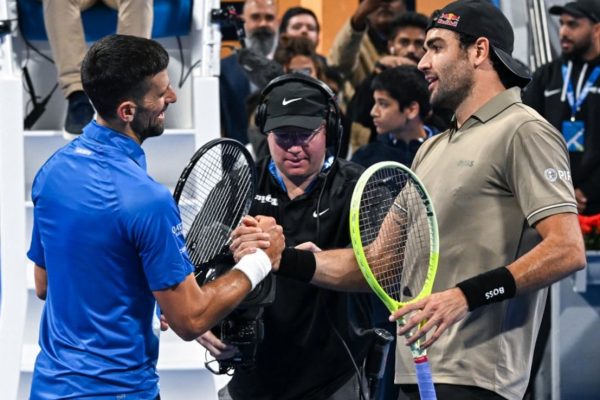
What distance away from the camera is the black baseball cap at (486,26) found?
3709 mm

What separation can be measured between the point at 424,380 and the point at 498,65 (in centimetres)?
104

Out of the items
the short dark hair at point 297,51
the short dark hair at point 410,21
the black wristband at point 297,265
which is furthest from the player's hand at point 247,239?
the short dark hair at point 410,21

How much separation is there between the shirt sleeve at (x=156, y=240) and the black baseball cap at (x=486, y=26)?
1109 mm

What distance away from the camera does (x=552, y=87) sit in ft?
23.2

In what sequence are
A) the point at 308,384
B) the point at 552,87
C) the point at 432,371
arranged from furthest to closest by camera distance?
the point at 552,87
the point at 308,384
the point at 432,371

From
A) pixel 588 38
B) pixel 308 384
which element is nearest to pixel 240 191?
pixel 308 384

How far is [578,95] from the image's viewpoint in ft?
23.1

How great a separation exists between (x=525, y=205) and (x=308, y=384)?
1087 mm

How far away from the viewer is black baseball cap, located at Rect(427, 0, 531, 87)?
3709 mm

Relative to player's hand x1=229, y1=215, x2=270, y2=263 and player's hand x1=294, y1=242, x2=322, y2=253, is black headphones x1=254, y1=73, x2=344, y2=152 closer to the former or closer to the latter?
player's hand x1=294, y1=242, x2=322, y2=253

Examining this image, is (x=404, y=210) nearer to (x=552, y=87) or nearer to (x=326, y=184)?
(x=326, y=184)

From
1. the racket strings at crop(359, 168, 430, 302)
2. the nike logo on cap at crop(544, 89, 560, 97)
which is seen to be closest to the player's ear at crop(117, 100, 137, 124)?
the racket strings at crop(359, 168, 430, 302)

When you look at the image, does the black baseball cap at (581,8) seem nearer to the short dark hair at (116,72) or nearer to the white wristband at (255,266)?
Answer: the white wristband at (255,266)

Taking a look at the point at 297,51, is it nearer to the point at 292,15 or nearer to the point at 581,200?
the point at 292,15
